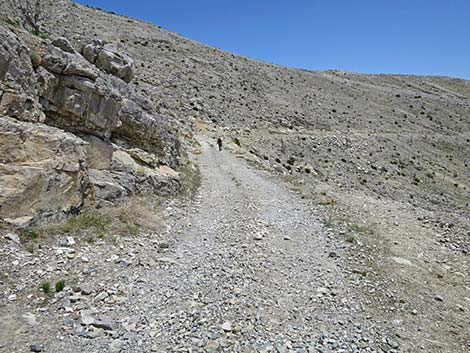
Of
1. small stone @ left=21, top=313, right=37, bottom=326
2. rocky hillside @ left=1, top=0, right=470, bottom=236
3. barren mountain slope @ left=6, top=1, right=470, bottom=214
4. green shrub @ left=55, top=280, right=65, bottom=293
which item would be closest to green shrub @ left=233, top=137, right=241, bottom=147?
rocky hillside @ left=1, top=0, right=470, bottom=236

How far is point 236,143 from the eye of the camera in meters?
35.3

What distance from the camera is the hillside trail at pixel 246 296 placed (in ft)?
21.3

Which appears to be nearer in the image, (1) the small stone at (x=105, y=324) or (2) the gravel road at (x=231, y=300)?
(2) the gravel road at (x=231, y=300)

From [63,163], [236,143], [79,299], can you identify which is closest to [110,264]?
[79,299]

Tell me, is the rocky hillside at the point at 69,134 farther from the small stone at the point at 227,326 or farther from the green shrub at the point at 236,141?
the green shrub at the point at 236,141

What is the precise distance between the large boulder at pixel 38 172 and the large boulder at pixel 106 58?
920 centimetres

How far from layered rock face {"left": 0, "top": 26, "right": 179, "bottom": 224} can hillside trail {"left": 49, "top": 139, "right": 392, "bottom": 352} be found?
11.1 feet

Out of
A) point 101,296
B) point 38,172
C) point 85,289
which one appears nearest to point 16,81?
point 38,172

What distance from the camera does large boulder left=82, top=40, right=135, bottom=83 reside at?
1867 cm

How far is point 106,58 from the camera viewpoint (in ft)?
61.5

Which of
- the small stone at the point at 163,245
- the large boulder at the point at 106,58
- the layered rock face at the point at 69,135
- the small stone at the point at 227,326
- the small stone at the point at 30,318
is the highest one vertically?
the large boulder at the point at 106,58

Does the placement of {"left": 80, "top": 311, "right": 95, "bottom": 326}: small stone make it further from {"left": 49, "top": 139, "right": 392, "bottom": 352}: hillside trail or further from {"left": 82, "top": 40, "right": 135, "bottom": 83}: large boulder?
{"left": 82, "top": 40, "right": 135, "bottom": 83}: large boulder

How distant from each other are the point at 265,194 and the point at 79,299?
12.4 meters

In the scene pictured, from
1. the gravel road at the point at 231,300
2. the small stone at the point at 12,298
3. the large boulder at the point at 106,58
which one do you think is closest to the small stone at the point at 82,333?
the gravel road at the point at 231,300
